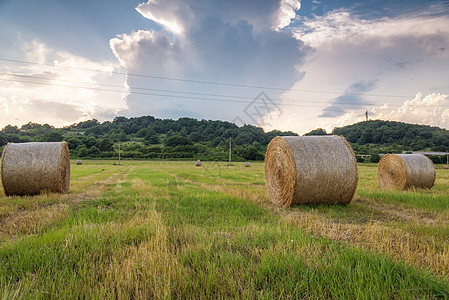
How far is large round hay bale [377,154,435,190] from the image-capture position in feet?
38.7

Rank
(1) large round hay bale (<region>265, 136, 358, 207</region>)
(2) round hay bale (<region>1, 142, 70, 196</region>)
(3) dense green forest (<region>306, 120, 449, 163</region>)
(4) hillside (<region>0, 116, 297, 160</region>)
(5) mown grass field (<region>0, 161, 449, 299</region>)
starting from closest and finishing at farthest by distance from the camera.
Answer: (5) mown grass field (<region>0, 161, 449, 299</region>) < (1) large round hay bale (<region>265, 136, 358, 207</region>) < (2) round hay bale (<region>1, 142, 70, 196</region>) < (4) hillside (<region>0, 116, 297, 160</region>) < (3) dense green forest (<region>306, 120, 449, 163</region>)

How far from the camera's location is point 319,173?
7.42m

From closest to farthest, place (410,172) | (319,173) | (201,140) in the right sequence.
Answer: (319,173), (410,172), (201,140)

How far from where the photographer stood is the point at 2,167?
9.34m

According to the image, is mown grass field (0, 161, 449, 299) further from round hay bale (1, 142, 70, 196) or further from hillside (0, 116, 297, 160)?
hillside (0, 116, 297, 160)

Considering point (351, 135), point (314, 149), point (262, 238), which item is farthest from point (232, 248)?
point (351, 135)

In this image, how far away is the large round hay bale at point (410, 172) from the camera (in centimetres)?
1179

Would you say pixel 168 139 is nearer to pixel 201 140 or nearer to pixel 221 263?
pixel 201 140

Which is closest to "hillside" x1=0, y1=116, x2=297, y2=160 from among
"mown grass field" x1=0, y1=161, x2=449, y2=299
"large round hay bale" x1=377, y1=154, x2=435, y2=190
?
"large round hay bale" x1=377, y1=154, x2=435, y2=190

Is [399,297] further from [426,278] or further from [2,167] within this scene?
[2,167]

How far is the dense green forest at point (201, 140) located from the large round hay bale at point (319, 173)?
38.1 metres

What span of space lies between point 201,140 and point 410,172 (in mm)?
49524

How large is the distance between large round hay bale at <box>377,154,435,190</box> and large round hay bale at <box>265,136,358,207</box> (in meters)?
6.50

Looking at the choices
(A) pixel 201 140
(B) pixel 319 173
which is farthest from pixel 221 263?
(A) pixel 201 140
